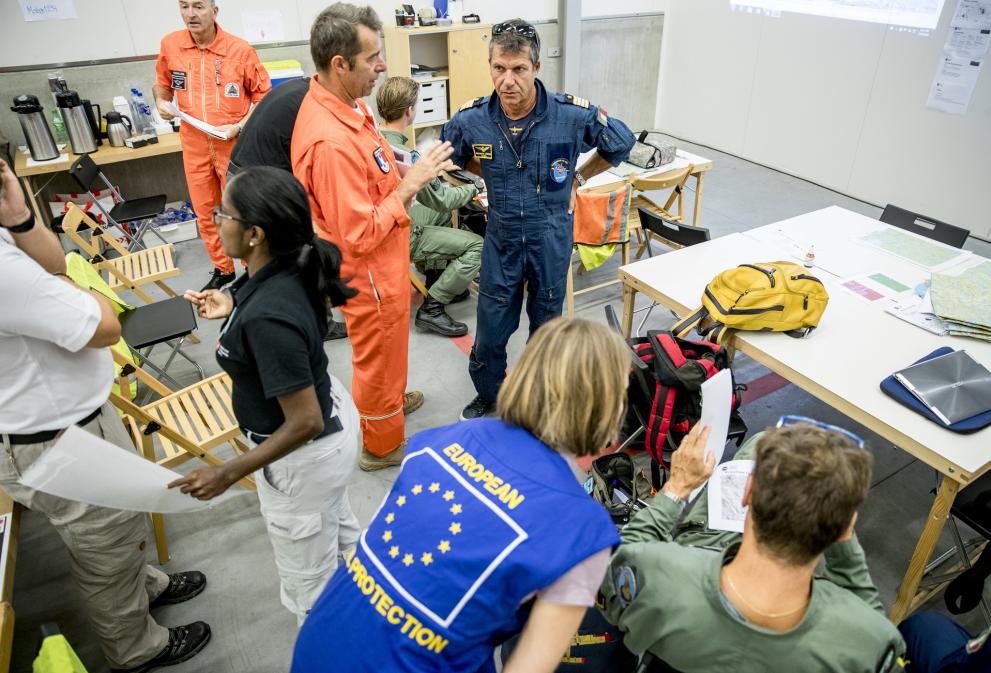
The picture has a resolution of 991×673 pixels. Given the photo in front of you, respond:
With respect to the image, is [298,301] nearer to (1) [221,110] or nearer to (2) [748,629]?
(2) [748,629]

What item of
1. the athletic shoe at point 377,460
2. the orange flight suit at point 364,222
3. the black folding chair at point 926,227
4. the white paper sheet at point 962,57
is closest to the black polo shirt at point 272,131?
the orange flight suit at point 364,222

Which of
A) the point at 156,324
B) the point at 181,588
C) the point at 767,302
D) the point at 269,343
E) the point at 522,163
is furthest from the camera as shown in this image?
the point at 156,324

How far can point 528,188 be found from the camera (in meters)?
2.83

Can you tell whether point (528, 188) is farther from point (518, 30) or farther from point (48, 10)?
point (48, 10)

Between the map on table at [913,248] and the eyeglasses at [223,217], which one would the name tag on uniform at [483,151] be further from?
the map on table at [913,248]

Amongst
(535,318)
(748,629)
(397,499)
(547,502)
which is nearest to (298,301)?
(397,499)

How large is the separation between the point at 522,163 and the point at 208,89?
8.51 feet

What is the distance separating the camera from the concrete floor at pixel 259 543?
2246mm

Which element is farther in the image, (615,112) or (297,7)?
(615,112)

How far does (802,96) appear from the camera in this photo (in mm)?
6121

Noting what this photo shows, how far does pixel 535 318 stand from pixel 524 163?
0.78 metres

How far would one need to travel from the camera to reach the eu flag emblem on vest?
109cm

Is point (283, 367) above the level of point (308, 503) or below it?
above

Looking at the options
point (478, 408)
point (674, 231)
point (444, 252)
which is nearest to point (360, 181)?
point (478, 408)
